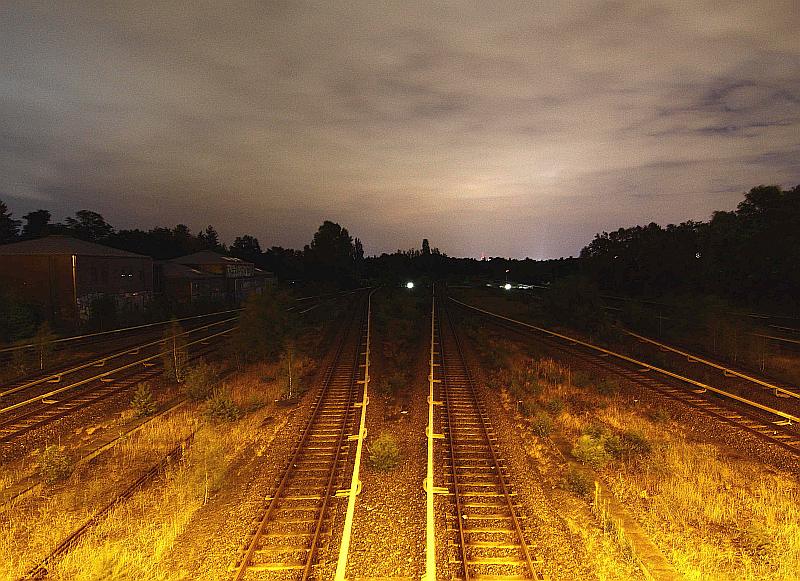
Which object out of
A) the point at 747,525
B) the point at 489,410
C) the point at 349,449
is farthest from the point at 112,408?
the point at 747,525

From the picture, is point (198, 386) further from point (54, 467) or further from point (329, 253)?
point (329, 253)

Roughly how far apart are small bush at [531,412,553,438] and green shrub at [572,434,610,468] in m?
1.39

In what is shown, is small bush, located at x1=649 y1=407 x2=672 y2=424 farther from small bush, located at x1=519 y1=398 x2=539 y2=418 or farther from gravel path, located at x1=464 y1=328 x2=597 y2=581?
gravel path, located at x1=464 y1=328 x2=597 y2=581

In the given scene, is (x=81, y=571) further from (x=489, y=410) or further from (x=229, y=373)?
Result: (x=229, y=373)

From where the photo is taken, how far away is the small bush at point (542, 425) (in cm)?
1375

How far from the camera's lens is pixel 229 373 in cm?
2219

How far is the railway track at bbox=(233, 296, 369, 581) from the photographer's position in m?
7.64

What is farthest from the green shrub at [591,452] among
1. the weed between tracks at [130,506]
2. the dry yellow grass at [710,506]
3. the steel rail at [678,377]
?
the weed between tracks at [130,506]

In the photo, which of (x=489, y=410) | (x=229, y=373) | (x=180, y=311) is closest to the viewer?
(x=489, y=410)

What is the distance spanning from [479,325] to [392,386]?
2106 centimetres

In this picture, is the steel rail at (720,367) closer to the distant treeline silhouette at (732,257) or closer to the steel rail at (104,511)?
the distant treeline silhouette at (732,257)

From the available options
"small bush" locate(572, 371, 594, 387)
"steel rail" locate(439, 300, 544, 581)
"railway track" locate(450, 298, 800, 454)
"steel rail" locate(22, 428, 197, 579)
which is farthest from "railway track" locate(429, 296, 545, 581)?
"railway track" locate(450, 298, 800, 454)

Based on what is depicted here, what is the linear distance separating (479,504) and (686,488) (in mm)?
4649

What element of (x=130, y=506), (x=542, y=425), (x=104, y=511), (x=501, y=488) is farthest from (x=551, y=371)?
(x=104, y=511)
